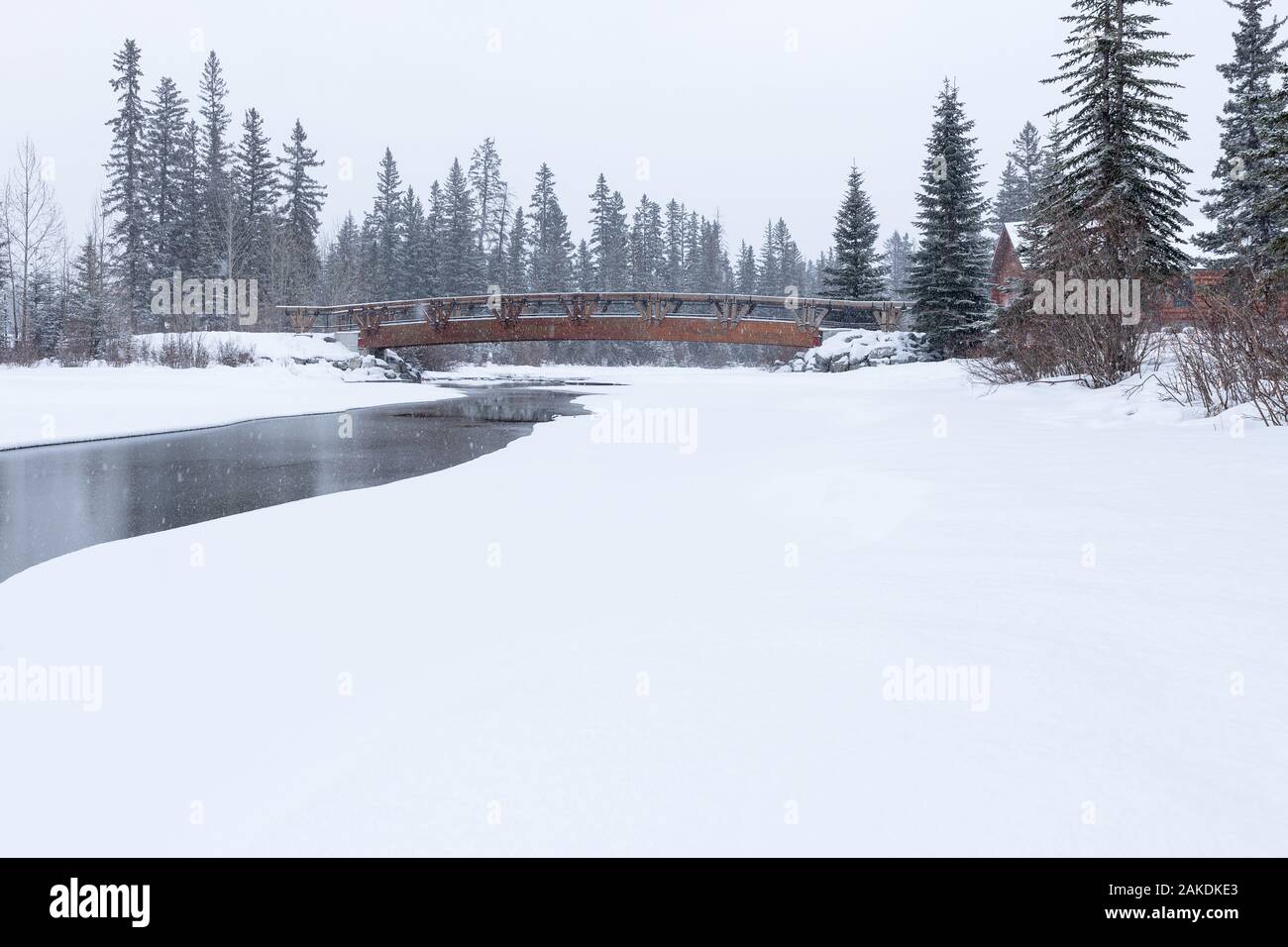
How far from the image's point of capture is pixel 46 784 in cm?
248

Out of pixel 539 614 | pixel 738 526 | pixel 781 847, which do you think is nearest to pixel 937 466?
pixel 738 526

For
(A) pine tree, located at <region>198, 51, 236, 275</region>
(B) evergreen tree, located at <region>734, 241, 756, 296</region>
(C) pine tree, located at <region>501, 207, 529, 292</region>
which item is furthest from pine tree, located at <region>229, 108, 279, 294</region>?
(B) evergreen tree, located at <region>734, 241, 756, 296</region>

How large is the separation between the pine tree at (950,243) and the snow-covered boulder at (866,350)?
0.89 m

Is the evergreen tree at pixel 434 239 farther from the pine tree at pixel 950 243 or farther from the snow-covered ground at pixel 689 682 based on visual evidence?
the snow-covered ground at pixel 689 682

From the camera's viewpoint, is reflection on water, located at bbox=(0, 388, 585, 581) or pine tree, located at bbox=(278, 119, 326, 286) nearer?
reflection on water, located at bbox=(0, 388, 585, 581)

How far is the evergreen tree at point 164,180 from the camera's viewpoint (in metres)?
48.6

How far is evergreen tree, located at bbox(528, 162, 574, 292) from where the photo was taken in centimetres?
6894

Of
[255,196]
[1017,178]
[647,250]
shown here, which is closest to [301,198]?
[255,196]

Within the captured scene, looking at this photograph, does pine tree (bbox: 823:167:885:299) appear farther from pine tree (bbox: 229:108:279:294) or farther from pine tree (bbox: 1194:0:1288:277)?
pine tree (bbox: 229:108:279:294)

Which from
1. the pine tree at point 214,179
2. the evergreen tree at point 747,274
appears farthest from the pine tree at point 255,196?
the evergreen tree at point 747,274

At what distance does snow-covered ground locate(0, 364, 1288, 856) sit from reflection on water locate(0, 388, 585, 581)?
1719 mm

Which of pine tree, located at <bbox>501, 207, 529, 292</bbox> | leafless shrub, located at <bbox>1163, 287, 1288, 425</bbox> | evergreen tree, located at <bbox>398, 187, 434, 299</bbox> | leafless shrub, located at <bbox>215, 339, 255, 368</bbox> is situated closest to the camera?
leafless shrub, located at <bbox>1163, 287, 1288, 425</bbox>

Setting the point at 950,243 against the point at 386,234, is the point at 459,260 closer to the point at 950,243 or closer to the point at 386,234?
the point at 386,234

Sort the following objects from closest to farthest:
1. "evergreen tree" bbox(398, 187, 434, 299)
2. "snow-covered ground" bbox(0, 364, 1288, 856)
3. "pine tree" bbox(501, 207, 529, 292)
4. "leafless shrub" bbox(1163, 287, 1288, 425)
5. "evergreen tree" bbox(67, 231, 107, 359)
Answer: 1. "snow-covered ground" bbox(0, 364, 1288, 856)
2. "leafless shrub" bbox(1163, 287, 1288, 425)
3. "evergreen tree" bbox(67, 231, 107, 359)
4. "evergreen tree" bbox(398, 187, 434, 299)
5. "pine tree" bbox(501, 207, 529, 292)
